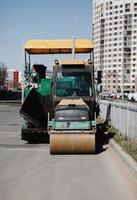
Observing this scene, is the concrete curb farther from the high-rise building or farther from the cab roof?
the high-rise building

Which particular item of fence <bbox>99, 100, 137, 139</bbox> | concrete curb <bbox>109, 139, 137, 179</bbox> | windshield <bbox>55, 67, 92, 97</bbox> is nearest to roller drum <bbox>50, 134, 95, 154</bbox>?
concrete curb <bbox>109, 139, 137, 179</bbox>

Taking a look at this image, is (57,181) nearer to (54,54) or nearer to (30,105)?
(30,105)

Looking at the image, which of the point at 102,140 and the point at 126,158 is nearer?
the point at 126,158

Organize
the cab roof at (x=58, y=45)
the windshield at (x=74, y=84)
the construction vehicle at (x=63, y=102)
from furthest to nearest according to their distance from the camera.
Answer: the cab roof at (x=58, y=45) → the windshield at (x=74, y=84) → the construction vehicle at (x=63, y=102)

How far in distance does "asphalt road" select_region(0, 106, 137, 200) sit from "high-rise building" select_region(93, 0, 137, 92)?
118429 millimetres

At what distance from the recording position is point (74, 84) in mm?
17078

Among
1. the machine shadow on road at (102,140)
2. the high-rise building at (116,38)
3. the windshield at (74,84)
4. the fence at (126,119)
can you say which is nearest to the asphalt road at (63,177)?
the machine shadow on road at (102,140)

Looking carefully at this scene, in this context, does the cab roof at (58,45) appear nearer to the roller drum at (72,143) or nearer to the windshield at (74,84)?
the windshield at (74,84)

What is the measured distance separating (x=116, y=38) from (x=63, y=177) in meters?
131

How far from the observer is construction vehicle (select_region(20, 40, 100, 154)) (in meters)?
14.6

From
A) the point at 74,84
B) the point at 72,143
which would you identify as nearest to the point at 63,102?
the point at 74,84

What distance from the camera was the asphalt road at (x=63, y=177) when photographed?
898 centimetres

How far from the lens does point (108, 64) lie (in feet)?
483

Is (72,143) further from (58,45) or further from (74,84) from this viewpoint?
(58,45)
